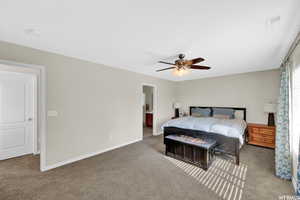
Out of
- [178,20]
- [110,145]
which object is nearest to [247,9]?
[178,20]

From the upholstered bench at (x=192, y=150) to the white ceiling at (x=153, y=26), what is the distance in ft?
6.60

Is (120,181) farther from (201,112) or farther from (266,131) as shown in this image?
(266,131)

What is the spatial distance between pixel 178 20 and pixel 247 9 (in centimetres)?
76

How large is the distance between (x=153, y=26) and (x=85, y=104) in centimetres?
251

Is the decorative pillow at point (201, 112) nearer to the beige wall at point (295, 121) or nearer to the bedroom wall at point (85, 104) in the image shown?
the bedroom wall at point (85, 104)

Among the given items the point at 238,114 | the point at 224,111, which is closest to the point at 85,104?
the point at 224,111

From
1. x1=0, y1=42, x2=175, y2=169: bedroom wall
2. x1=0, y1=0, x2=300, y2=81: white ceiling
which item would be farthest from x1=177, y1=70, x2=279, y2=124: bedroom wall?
x1=0, y1=42, x2=175, y2=169: bedroom wall

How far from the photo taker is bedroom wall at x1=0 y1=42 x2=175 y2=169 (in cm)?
266

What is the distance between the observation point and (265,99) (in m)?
4.24

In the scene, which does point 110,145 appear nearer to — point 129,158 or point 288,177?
point 129,158

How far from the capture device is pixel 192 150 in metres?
2.91

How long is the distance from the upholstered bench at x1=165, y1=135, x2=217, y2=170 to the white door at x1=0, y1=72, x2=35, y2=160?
383cm

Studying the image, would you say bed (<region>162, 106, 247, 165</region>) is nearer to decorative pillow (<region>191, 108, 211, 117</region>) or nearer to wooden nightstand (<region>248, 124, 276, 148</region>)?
wooden nightstand (<region>248, 124, 276, 148</region>)

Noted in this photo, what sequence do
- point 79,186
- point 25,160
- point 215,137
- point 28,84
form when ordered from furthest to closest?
1. point 28,84
2. point 215,137
3. point 25,160
4. point 79,186
